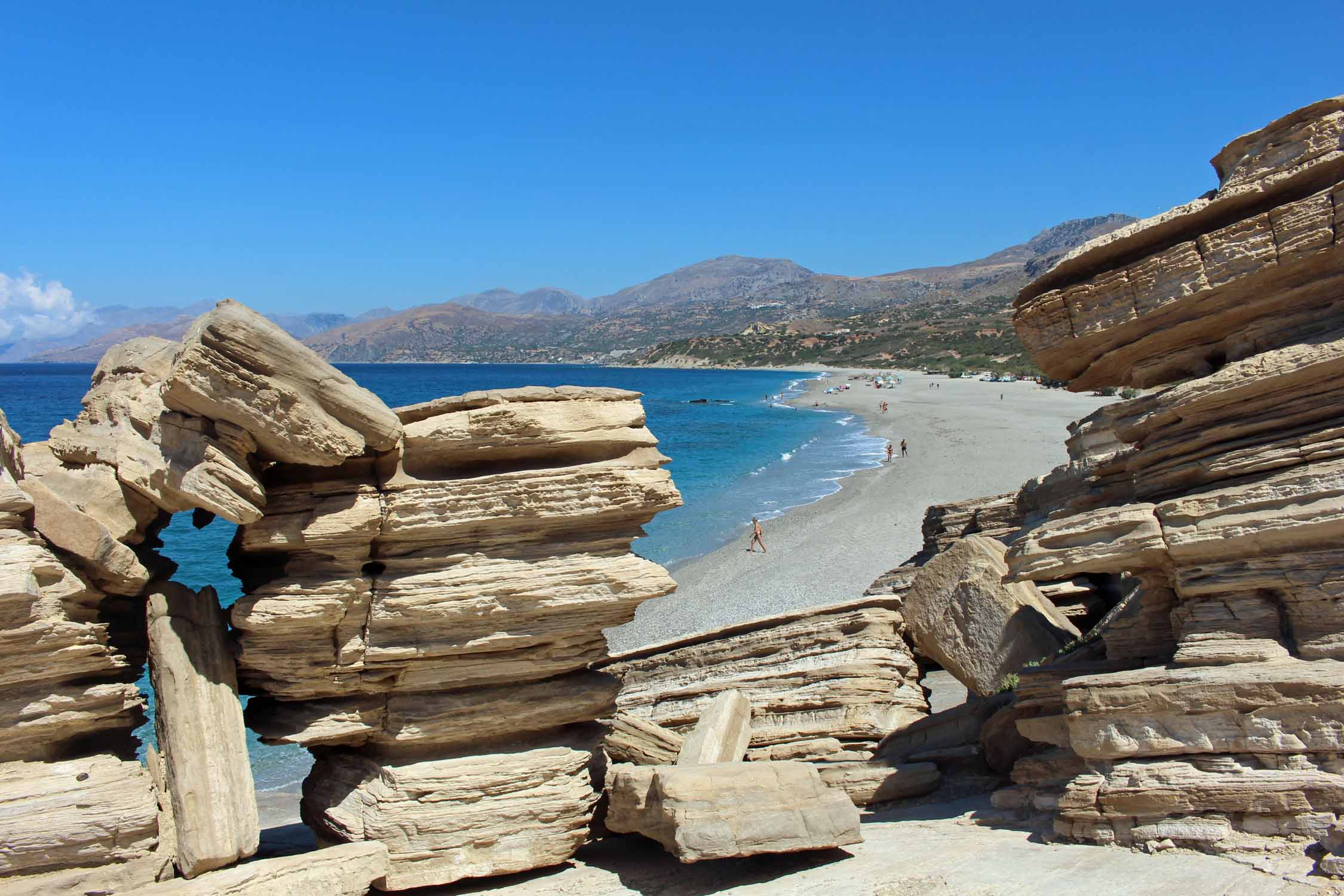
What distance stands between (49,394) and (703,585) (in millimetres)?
119197

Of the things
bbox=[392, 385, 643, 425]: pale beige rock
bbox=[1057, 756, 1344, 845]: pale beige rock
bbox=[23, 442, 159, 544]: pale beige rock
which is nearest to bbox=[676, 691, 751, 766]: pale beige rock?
bbox=[1057, 756, 1344, 845]: pale beige rock

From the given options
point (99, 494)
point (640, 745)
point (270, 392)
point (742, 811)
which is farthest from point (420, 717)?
point (99, 494)

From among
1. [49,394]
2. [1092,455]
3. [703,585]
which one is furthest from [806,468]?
[49,394]

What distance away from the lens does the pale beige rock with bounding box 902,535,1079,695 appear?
9.98 meters

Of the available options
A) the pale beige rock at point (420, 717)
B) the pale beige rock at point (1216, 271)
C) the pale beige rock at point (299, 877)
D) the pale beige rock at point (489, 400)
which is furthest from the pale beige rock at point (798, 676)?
the pale beige rock at point (1216, 271)

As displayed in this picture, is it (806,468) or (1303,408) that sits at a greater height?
(1303,408)

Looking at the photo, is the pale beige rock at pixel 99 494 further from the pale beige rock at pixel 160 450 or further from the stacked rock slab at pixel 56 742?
the stacked rock slab at pixel 56 742

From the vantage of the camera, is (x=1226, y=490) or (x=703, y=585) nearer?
(x=1226, y=490)

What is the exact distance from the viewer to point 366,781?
25.6 feet

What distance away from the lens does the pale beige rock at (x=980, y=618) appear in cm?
998

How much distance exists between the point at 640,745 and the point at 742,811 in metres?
2.46

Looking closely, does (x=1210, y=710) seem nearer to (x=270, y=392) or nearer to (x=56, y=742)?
(x=270, y=392)

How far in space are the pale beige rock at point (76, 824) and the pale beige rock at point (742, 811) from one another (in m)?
3.71

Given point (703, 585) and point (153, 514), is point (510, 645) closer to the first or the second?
point (153, 514)
